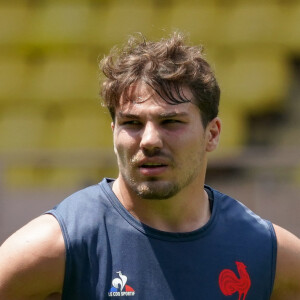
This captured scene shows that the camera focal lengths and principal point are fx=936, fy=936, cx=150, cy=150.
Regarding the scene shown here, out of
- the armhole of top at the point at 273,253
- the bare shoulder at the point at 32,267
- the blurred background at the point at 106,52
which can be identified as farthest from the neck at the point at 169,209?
the blurred background at the point at 106,52

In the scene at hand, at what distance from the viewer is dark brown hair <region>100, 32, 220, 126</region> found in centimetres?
336

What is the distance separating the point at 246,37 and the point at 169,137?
5.40 metres

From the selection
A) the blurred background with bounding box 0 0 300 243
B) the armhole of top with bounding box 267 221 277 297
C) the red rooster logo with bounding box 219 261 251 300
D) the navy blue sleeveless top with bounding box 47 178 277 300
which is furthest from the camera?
the blurred background with bounding box 0 0 300 243

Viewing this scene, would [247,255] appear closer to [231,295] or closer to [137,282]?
[231,295]

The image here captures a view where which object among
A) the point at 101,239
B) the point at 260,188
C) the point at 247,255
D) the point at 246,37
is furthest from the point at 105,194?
the point at 246,37

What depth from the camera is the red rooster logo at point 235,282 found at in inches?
132

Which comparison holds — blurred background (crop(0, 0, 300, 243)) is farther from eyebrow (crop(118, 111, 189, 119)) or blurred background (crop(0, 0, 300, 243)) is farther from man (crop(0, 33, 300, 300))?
eyebrow (crop(118, 111, 189, 119))

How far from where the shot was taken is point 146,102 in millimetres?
3301

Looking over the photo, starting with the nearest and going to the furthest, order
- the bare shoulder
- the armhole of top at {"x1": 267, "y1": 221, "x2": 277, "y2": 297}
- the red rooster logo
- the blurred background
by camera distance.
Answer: the bare shoulder < the red rooster logo < the armhole of top at {"x1": 267, "y1": 221, "x2": 277, "y2": 297} < the blurred background

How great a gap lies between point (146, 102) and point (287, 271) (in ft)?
2.79

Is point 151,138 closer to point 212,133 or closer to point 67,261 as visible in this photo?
point 212,133

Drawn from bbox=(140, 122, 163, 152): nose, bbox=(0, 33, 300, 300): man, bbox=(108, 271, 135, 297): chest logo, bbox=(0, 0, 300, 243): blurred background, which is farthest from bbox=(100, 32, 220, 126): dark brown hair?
bbox=(0, 0, 300, 243): blurred background

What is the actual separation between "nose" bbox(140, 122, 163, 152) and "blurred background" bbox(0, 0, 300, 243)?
15.9 ft

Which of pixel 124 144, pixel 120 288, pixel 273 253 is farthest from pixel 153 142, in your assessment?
pixel 273 253
